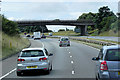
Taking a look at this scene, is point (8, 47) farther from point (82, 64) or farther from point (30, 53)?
point (30, 53)

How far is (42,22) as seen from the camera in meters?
104

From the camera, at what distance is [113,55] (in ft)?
35.0

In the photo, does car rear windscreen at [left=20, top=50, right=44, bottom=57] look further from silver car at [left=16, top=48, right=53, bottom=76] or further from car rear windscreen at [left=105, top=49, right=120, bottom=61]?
car rear windscreen at [left=105, top=49, right=120, bottom=61]

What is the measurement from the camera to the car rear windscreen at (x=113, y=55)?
10625 millimetres

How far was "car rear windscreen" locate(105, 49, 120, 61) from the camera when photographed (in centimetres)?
1062

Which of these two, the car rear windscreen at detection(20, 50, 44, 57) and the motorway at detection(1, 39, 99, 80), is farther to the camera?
the car rear windscreen at detection(20, 50, 44, 57)

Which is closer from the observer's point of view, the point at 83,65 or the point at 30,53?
the point at 30,53

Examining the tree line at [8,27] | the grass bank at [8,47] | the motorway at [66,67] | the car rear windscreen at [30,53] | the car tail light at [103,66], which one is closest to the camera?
the car tail light at [103,66]

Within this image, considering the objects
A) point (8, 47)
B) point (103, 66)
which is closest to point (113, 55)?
point (103, 66)

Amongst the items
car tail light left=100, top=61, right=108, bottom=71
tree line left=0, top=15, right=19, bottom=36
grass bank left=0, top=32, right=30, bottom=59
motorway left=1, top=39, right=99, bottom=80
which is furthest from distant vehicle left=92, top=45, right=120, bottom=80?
tree line left=0, top=15, right=19, bottom=36

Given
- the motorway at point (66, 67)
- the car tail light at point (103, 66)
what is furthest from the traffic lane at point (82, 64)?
the car tail light at point (103, 66)

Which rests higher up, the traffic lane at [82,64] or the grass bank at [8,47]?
the grass bank at [8,47]

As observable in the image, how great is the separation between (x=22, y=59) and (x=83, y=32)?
10071 cm

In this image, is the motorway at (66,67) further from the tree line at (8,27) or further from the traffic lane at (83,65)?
the tree line at (8,27)
